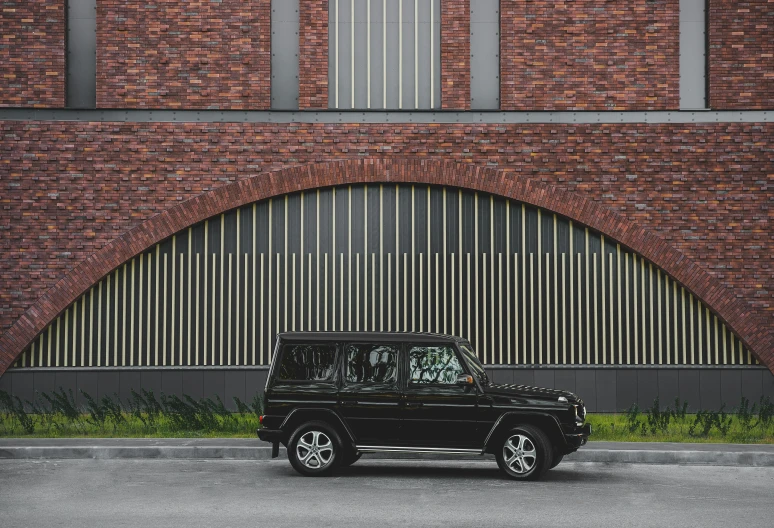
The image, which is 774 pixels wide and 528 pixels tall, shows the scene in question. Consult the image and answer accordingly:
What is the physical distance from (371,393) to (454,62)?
9803 mm

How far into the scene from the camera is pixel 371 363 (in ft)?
39.7

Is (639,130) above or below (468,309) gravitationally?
above

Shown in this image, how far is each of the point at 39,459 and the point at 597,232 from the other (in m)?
11.4

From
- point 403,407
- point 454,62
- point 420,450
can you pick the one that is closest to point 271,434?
point 403,407

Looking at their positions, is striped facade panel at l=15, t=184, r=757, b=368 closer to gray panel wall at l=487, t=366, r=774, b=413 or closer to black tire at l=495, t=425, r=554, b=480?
gray panel wall at l=487, t=366, r=774, b=413

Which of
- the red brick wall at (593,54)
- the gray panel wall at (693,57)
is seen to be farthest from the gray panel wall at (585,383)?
the gray panel wall at (693,57)

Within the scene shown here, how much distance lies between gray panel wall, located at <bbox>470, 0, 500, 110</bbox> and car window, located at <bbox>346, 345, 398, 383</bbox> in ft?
29.9

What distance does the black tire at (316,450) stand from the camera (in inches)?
468

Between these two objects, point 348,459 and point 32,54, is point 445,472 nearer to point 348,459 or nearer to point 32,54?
point 348,459

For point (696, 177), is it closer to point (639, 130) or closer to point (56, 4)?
point (639, 130)

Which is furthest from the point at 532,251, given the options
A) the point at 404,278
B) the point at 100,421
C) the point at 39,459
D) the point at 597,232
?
the point at 39,459

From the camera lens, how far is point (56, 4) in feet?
64.4

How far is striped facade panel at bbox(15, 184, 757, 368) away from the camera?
1964 centimetres

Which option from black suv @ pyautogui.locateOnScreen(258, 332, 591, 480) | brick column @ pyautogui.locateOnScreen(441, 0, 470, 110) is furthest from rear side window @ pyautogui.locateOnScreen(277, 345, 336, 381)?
brick column @ pyautogui.locateOnScreen(441, 0, 470, 110)
